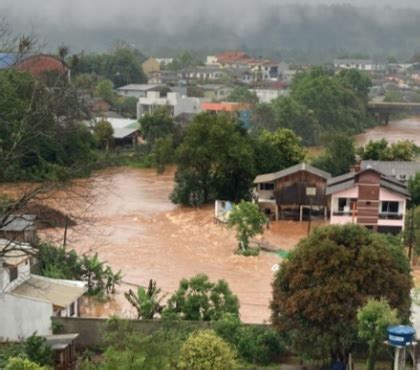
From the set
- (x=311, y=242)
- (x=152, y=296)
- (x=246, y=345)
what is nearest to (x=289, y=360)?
(x=246, y=345)

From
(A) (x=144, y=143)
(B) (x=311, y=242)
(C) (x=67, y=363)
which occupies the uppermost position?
(A) (x=144, y=143)

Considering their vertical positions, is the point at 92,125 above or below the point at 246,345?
above

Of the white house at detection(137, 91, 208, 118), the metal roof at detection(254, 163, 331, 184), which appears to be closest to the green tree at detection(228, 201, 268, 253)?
the metal roof at detection(254, 163, 331, 184)

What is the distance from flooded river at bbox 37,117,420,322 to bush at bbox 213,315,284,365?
3.49 meters

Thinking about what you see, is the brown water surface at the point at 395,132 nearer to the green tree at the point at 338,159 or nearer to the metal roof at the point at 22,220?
the green tree at the point at 338,159

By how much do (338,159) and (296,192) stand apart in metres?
4.93

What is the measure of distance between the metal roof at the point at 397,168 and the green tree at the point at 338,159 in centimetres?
145

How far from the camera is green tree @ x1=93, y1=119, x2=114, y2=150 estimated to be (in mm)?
39625

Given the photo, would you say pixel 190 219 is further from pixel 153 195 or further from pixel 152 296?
pixel 152 296

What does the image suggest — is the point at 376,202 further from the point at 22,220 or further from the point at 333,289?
the point at 22,220

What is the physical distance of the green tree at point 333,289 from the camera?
11.6 m

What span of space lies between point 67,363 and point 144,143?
30.2 metres

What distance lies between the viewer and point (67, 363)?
1192 cm

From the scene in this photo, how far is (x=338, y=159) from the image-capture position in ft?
99.2
